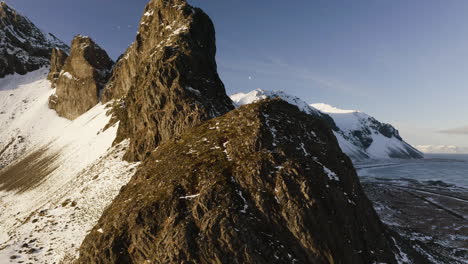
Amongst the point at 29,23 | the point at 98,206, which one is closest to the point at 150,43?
the point at 98,206

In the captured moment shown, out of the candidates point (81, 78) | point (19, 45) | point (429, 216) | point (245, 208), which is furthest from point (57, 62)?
point (429, 216)

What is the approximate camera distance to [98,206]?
32156mm

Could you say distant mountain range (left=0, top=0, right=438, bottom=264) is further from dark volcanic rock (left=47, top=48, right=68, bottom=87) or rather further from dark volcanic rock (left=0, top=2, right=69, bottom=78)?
dark volcanic rock (left=0, top=2, right=69, bottom=78)

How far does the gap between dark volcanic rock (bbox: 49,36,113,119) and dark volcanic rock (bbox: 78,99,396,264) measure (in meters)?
85.5

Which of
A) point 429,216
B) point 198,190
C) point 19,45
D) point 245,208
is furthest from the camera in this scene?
point 19,45

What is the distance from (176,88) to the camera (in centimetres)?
3956

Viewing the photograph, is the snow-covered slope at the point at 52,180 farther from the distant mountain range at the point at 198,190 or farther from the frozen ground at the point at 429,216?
the frozen ground at the point at 429,216

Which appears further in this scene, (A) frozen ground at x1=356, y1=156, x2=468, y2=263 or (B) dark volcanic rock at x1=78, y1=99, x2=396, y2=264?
(A) frozen ground at x1=356, y1=156, x2=468, y2=263

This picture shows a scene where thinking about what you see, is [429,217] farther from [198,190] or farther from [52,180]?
[52,180]

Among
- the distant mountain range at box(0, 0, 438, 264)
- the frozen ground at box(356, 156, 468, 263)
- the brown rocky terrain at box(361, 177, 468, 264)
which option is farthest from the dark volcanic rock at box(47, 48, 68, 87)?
the frozen ground at box(356, 156, 468, 263)

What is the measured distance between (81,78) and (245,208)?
103725 millimetres

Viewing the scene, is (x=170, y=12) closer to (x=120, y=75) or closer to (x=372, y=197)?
(x=120, y=75)

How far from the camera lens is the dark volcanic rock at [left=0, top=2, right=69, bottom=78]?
133 meters

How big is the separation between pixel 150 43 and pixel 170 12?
30.0ft
